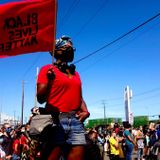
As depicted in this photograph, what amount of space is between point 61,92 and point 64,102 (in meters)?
0.10

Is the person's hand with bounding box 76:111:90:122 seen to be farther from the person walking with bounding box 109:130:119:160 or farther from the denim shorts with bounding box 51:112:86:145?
the person walking with bounding box 109:130:119:160

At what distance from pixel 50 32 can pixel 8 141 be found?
980cm

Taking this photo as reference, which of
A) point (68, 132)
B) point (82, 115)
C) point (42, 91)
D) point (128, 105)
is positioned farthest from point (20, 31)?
point (128, 105)

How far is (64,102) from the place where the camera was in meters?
4.10

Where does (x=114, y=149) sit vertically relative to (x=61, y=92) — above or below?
below

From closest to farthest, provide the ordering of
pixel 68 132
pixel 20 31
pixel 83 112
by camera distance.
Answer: pixel 68 132
pixel 83 112
pixel 20 31

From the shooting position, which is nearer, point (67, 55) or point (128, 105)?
point (67, 55)

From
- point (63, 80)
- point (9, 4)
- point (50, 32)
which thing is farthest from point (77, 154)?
point (9, 4)

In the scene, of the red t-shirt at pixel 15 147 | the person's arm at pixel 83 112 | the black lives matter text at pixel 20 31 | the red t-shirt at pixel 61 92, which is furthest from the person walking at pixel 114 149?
the red t-shirt at pixel 61 92

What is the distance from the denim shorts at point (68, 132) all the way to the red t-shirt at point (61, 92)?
90 millimetres

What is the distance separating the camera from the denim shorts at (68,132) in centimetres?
396

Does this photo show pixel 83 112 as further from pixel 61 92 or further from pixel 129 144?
pixel 129 144

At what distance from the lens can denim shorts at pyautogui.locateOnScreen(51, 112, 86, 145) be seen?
3.96m

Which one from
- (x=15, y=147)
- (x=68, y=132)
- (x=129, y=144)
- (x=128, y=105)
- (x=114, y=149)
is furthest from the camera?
(x=128, y=105)
